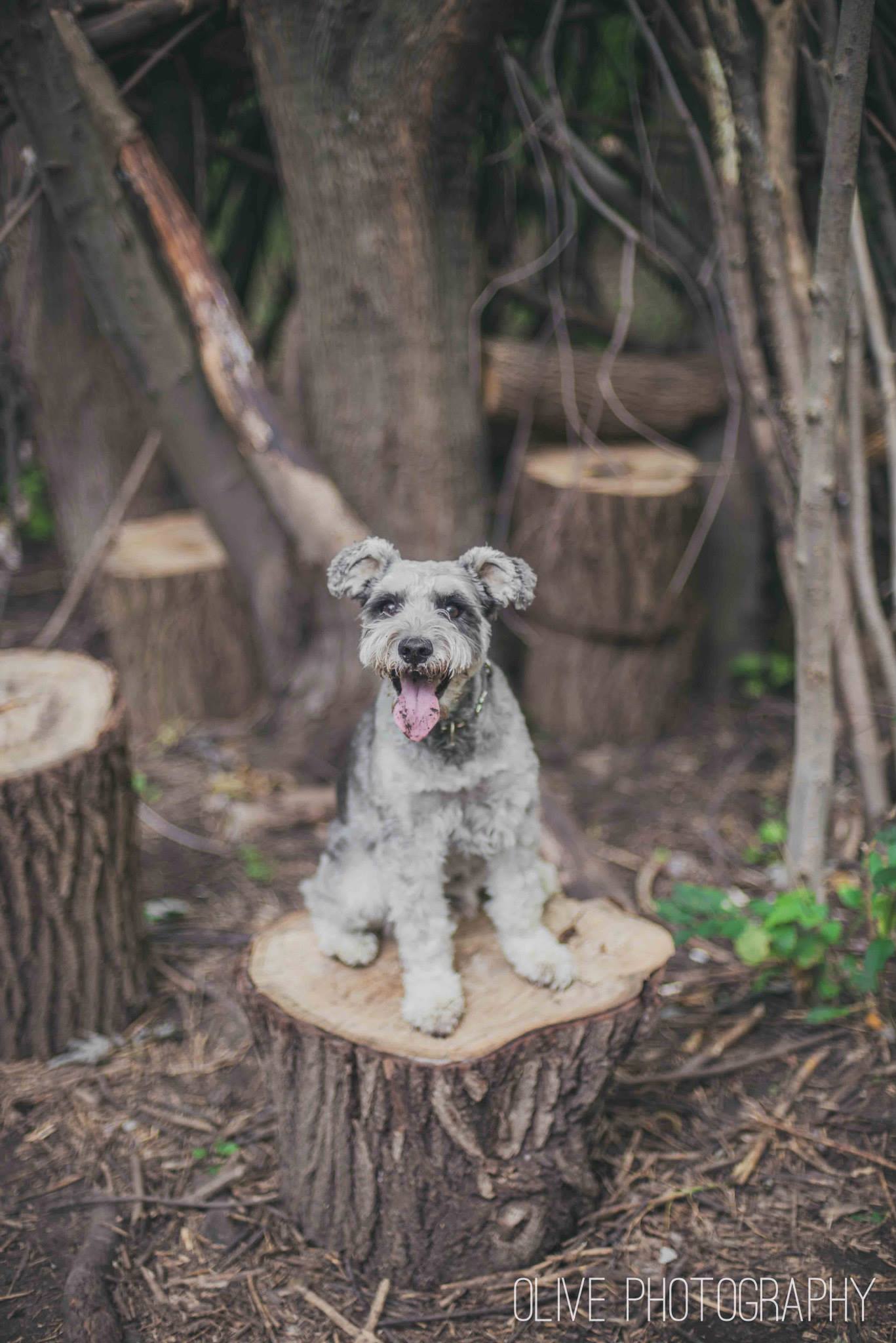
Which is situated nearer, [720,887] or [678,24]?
[678,24]

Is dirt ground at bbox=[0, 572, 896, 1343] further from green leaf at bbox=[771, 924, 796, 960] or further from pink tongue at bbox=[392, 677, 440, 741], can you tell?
pink tongue at bbox=[392, 677, 440, 741]

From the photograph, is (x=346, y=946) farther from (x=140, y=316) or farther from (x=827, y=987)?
(x=140, y=316)

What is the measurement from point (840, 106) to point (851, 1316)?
361 centimetres

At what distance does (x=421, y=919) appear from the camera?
3.14 meters

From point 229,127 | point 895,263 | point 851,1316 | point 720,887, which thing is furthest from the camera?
point 229,127

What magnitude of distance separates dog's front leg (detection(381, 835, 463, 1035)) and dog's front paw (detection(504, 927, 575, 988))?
221 mm

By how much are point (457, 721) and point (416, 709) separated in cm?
28

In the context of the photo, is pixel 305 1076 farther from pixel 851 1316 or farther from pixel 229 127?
pixel 229 127

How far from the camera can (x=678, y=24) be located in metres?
3.98

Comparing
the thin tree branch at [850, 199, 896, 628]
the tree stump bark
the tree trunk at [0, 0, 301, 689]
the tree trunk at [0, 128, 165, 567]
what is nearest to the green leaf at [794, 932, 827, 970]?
the thin tree branch at [850, 199, 896, 628]

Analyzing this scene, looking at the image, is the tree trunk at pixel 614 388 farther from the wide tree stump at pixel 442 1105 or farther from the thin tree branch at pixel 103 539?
the wide tree stump at pixel 442 1105

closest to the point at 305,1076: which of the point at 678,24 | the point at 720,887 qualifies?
the point at 720,887

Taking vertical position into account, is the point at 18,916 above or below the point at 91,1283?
above

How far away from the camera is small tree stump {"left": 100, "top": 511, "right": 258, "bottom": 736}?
20.9 feet
